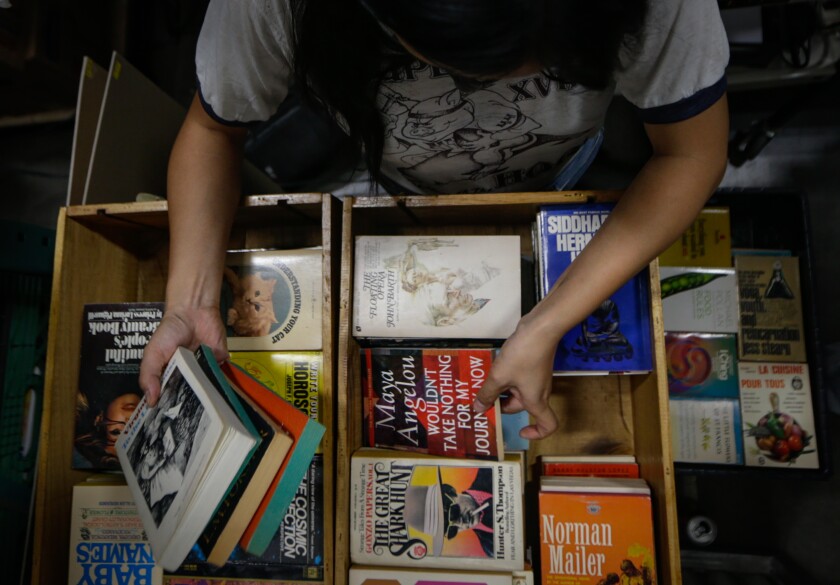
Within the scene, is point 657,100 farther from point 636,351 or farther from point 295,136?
point 295,136

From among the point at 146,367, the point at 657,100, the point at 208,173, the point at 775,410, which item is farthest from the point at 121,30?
the point at 775,410

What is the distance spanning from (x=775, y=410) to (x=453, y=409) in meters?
1.05

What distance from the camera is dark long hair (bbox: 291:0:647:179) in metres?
0.49

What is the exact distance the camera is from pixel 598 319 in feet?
3.26

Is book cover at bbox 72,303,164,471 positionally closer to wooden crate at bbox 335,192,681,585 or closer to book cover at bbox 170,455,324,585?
book cover at bbox 170,455,324,585

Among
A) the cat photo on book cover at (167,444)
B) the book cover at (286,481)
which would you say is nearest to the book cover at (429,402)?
the book cover at (286,481)

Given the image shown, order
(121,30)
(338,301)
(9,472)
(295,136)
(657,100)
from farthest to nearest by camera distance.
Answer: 1. (121,30)
2. (295,136)
3. (9,472)
4. (338,301)
5. (657,100)

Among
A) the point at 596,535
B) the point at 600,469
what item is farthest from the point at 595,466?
the point at 596,535

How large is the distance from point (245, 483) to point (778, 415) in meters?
1.45

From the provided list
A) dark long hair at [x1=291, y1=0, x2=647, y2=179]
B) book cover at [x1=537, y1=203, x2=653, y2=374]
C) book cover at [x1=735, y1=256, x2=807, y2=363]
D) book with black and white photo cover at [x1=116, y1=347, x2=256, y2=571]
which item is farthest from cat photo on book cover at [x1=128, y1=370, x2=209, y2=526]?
book cover at [x1=735, y1=256, x2=807, y2=363]

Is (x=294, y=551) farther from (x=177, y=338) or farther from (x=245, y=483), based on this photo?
(x=177, y=338)

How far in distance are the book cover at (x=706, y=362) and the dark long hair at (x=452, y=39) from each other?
1.00 metres

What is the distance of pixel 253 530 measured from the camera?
0.79 m

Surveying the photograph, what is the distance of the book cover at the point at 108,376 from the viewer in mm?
1089
